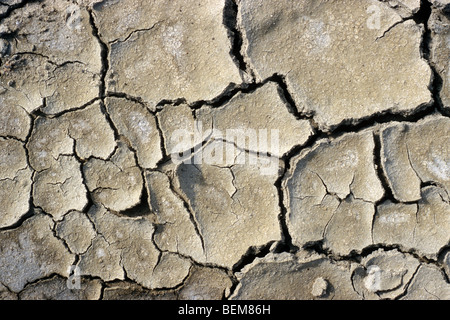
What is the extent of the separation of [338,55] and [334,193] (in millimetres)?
737

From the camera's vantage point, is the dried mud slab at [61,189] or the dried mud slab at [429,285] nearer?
the dried mud slab at [429,285]

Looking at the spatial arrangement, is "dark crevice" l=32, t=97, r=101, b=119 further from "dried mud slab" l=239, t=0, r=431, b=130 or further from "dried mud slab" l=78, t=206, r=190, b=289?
"dried mud slab" l=239, t=0, r=431, b=130

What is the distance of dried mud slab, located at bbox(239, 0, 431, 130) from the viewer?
227cm

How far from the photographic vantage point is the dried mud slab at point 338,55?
227 cm

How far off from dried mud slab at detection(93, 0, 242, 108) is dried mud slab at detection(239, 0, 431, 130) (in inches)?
7.0

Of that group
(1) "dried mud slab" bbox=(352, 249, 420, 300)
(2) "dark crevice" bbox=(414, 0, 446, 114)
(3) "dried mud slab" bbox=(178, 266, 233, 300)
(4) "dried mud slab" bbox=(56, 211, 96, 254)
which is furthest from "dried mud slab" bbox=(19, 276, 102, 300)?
(2) "dark crevice" bbox=(414, 0, 446, 114)

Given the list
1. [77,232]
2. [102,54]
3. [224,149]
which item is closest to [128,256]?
[77,232]

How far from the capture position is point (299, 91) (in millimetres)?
2338

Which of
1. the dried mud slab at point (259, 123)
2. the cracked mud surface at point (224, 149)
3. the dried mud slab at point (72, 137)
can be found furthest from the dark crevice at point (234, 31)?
the dried mud slab at point (72, 137)

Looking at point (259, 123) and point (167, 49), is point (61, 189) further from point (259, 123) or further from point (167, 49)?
point (259, 123)

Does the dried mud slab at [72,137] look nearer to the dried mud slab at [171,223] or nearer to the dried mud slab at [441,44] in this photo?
the dried mud slab at [171,223]

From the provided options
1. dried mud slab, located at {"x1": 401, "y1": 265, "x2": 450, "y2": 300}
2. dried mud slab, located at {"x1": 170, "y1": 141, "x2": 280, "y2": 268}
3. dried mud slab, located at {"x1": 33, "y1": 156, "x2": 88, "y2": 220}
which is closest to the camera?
dried mud slab, located at {"x1": 401, "y1": 265, "x2": 450, "y2": 300}

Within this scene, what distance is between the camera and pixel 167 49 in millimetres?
2443

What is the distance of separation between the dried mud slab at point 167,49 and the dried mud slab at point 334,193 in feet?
2.07
